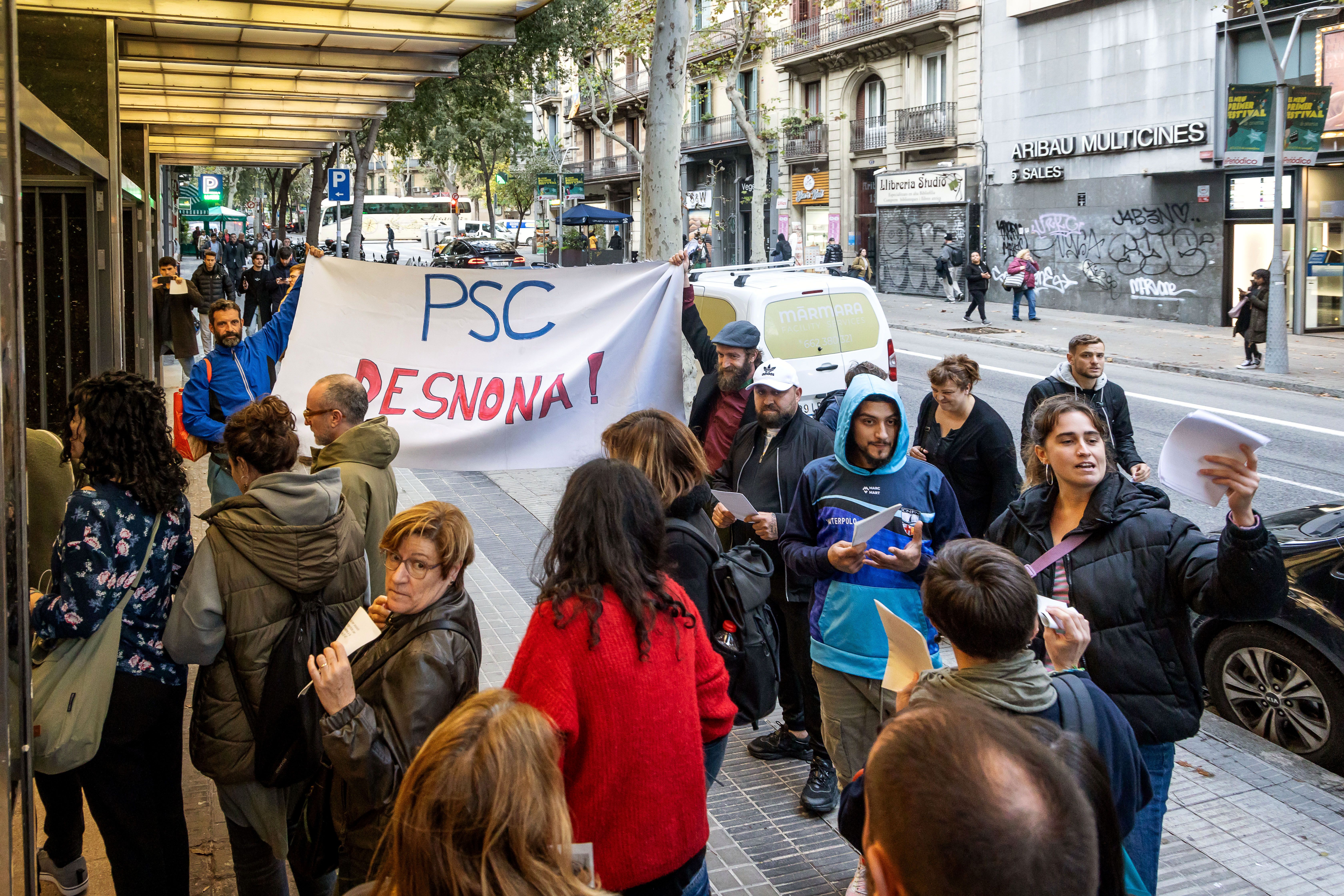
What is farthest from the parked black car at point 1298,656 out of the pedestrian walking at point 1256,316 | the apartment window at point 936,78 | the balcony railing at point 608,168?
the balcony railing at point 608,168

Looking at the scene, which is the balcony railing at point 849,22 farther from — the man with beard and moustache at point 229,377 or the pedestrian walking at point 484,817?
the pedestrian walking at point 484,817

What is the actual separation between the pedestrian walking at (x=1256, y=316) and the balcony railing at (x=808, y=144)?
23.2m

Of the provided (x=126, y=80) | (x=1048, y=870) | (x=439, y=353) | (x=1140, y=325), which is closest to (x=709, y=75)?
(x=1140, y=325)

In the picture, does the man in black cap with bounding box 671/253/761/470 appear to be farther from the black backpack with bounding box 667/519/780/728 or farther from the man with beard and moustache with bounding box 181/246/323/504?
the man with beard and moustache with bounding box 181/246/323/504

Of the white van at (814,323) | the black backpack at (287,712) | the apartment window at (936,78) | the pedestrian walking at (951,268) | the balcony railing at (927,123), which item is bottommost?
the black backpack at (287,712)

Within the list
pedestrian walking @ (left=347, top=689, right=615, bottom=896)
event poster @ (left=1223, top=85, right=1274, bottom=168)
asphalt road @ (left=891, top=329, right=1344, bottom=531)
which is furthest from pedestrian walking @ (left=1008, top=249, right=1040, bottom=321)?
pedestrian walking @ (left=347, top=689, right=615, bottom=896)

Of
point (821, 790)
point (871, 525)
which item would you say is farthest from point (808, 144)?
point (871, 525)

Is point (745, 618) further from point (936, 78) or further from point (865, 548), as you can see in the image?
point (936, 78)

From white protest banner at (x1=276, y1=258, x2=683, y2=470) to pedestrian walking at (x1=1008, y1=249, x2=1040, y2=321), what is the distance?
23416mm

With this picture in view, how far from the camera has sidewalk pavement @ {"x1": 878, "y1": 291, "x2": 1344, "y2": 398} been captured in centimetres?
1886

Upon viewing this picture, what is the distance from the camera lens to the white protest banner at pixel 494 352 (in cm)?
581

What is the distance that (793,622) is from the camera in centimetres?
514

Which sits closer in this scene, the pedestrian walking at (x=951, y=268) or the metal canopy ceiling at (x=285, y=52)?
the metal canopy ceiling at (x=285, y=52)

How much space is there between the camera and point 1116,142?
92.5 feet
